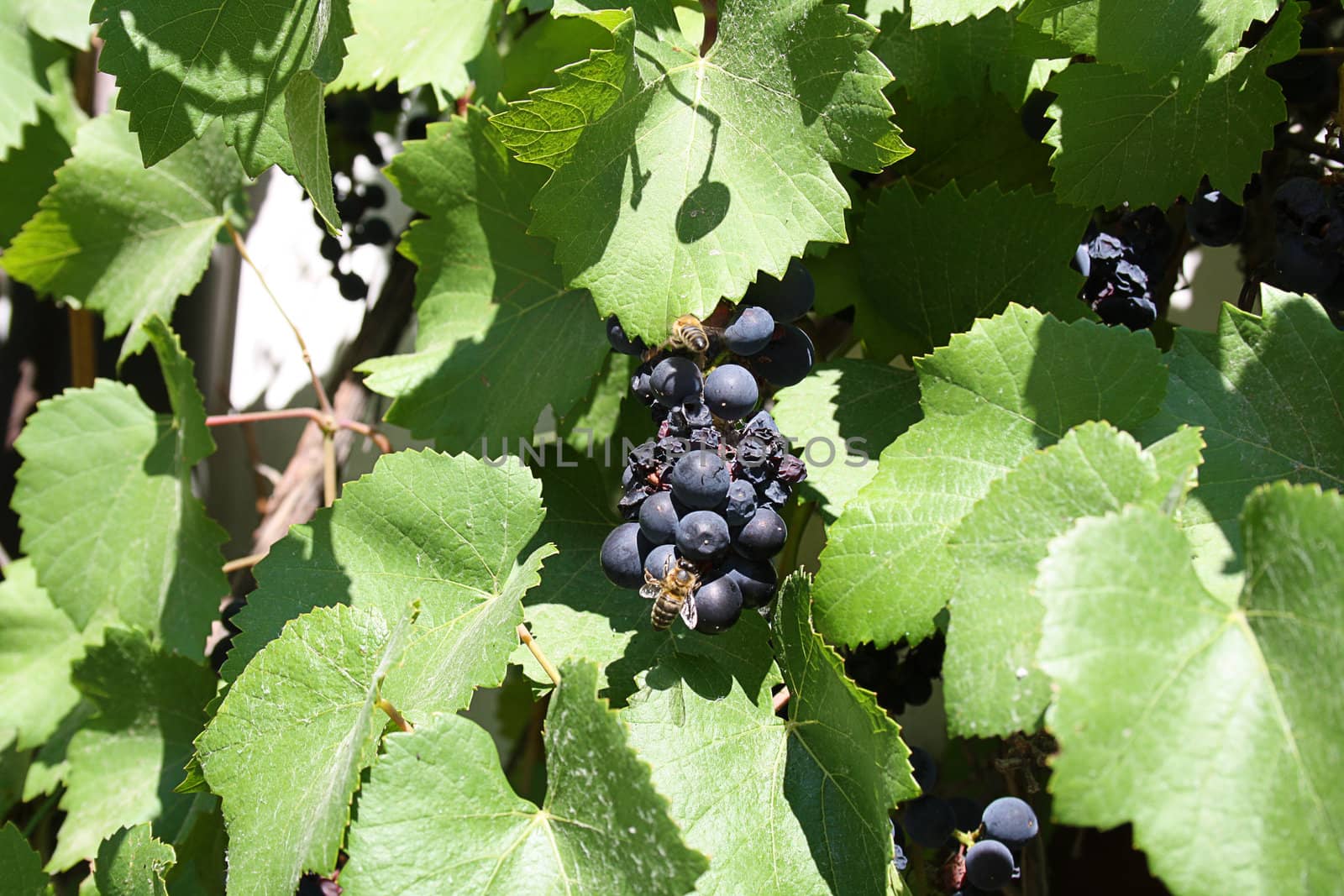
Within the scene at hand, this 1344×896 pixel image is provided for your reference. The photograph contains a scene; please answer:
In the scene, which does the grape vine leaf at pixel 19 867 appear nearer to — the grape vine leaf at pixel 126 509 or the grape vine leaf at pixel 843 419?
the grape vine leaf at pixel 126 509

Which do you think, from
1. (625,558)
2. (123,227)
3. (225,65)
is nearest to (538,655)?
(625,558)

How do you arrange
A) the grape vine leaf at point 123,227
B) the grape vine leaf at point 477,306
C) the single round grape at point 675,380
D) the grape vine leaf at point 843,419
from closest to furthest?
the single round grape at point 675,380 < the grape vine leaf at point 843,419 < the grape vine leaf at point 477,306 < the grape vine leaf at point 123,227

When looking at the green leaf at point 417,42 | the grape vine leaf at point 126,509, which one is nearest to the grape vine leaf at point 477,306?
the green leaf at point 417,42

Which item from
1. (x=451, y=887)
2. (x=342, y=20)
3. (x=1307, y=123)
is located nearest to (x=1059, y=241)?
(x=1307, y=123)

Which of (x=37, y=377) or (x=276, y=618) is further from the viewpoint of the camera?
(x=37, y=377)

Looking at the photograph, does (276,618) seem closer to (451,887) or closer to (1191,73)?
(451,887)

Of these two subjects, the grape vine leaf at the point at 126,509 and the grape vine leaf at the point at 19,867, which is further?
the grape vine leaf at the point at 126,509
